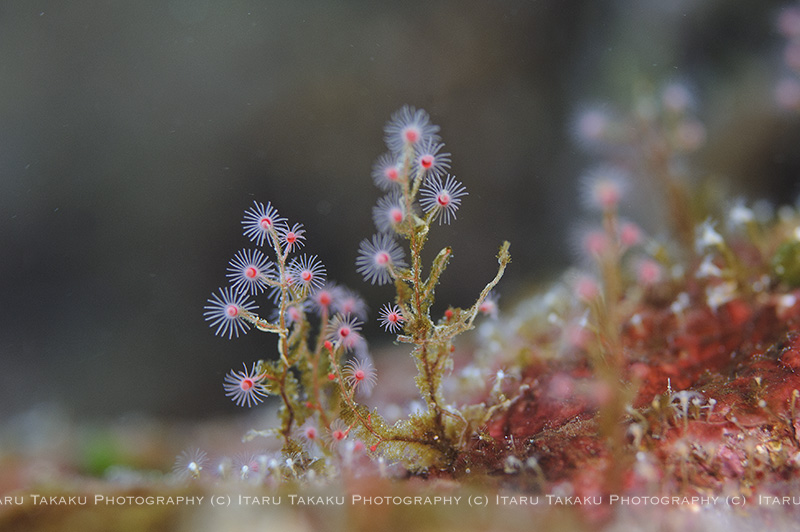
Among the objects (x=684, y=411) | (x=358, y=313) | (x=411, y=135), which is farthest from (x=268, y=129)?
(x=684, y=411)

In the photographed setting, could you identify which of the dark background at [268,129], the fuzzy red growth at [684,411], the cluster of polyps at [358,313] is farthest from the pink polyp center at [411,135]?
the dark background at [268,129]

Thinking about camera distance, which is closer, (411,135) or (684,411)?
(411,135)

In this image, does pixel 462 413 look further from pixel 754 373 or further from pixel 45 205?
pixel 45 205

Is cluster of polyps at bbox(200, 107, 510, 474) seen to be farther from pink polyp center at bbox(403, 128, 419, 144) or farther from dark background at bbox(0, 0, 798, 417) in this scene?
dark background at bbox(0, 0, 798, 417)

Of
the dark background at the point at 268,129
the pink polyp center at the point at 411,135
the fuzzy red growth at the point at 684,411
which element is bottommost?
the fuzzy red growth at the point at 684,411

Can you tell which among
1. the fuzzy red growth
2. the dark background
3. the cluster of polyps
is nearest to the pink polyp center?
the cluster of polyps

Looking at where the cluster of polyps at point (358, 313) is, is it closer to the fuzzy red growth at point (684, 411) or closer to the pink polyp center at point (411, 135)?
the pink polyp center at point (411, 135)

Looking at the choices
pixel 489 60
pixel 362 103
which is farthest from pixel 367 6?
pixel 489 60

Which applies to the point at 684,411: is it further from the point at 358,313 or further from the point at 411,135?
the point at 411,135
